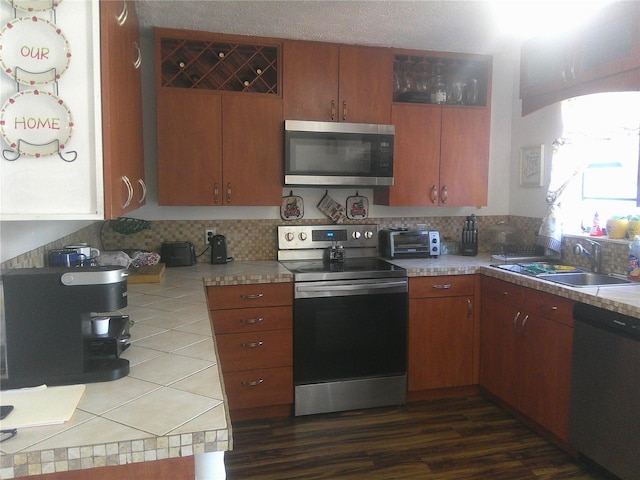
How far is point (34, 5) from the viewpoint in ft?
4.00

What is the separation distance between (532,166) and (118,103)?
9.72 feet

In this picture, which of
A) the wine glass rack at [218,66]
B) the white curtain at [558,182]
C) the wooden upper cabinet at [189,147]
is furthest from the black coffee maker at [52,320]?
the white curtain at [558,182]

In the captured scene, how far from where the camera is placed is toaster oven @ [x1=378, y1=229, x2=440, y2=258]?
3383 mm

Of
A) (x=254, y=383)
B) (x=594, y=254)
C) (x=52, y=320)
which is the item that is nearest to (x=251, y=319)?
(x=254, y=383)

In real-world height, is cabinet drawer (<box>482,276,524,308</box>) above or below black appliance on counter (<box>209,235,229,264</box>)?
below

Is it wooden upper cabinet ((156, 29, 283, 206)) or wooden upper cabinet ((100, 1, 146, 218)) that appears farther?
wooden upper cabinet ((156, 29, 283, 206))

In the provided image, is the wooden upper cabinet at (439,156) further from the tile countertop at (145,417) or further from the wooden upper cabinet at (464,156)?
the tile countertop at (145,417)

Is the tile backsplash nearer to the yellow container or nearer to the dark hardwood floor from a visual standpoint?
the yellow container

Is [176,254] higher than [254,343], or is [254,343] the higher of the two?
[176,254]

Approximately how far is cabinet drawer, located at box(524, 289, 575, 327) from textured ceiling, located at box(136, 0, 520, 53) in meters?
1.53

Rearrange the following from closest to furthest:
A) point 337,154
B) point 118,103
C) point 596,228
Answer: point 118,103 < point 596,228 < point 337,154

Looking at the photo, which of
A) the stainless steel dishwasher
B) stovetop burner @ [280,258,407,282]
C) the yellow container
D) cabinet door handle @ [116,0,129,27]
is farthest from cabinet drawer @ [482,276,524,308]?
cabinet door handle @ [116,0,129,27]

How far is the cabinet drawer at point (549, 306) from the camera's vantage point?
2417 millimetres

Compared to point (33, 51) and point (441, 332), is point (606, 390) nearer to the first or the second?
point (441, 332)
